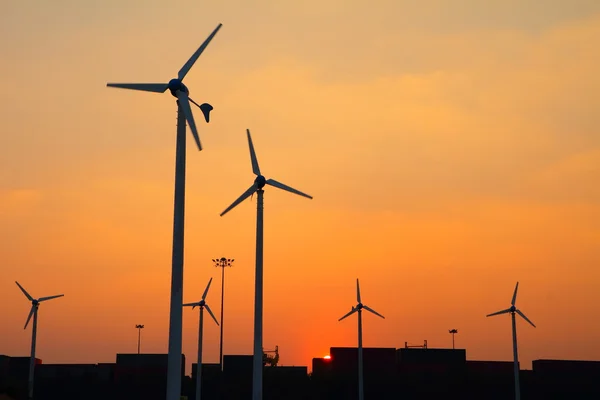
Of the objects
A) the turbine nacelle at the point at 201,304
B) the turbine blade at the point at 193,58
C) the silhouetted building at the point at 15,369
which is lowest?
the silhouetted building at the point at 15,369

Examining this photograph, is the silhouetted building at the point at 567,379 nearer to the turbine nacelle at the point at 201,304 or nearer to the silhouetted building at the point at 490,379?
the silhouetted building at the point at 490,379

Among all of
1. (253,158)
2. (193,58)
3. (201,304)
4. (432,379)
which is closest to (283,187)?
(253,158)

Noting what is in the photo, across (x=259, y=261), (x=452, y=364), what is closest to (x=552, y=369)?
(x=452, y=364)

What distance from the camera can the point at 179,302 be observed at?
49875mm

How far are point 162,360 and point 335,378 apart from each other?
3058 centimetres

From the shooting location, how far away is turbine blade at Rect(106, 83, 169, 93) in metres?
57.6

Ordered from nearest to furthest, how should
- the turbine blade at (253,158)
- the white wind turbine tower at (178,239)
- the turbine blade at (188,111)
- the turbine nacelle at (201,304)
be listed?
the white wind turbine tower at (178,239) < the turbine blade at (188,111) < the turbine blade at (253,158) < the turbine nacelle at (201,304)

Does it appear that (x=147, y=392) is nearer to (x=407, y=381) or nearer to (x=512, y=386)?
(x=407, y=381)

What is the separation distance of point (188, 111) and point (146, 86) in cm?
606

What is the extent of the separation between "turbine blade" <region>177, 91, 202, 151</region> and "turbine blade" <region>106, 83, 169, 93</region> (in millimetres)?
2305

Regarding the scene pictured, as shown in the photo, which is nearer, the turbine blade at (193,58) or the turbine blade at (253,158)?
the turbine blade at (193,58)

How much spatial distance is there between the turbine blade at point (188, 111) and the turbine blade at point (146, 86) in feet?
7.56

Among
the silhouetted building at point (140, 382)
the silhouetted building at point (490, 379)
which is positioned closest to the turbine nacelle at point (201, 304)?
the silhouetted building at point (140, 382)

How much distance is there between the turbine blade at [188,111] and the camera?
5272 centimetres
